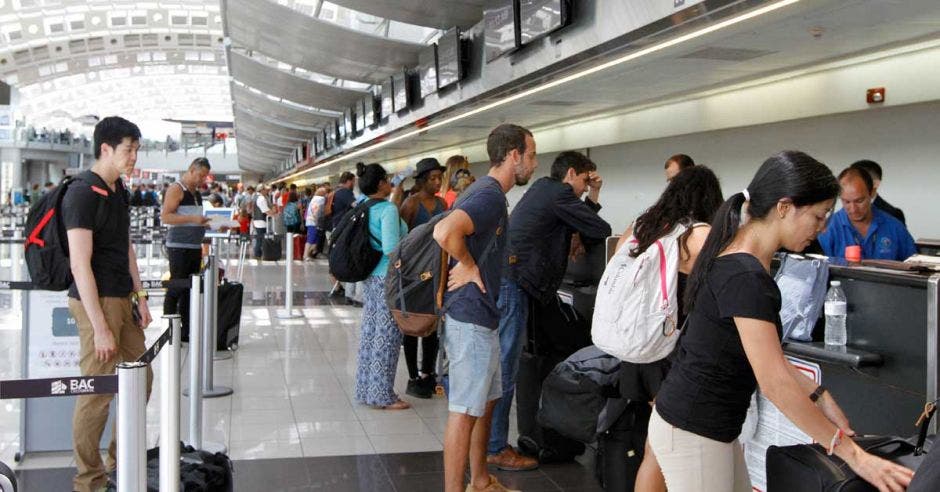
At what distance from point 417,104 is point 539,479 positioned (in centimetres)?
1025

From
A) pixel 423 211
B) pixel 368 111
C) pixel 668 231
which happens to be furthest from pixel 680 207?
pixel 368 111

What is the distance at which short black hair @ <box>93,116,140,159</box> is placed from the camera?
3.95 meters

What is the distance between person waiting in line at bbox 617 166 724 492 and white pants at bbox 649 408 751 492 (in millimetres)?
478

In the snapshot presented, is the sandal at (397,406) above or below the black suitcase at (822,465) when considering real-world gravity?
below

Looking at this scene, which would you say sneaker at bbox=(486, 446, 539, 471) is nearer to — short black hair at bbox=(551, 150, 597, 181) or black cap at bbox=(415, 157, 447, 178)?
short black hair at bbox=(551, 150, 597, 181)

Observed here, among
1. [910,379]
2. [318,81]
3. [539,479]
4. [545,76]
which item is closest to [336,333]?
[545,76]

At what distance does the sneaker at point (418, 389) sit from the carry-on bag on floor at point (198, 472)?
3278 millimetres

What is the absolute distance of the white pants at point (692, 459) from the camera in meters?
2.44

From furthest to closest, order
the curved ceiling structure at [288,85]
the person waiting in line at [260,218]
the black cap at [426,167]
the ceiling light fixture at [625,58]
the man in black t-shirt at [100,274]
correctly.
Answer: the person waiting in line at [260,218] < the curved ceiling structure at [288,85] < the black cap at [426,167] < the ceiling light fixture at [625,58] < the man in black t-shirt at [100,274]

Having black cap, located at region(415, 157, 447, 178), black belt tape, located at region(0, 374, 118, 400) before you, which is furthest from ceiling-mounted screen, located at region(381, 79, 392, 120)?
black belt tape, located at region(0, 374, 118, 400)

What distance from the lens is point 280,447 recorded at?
5273 mm

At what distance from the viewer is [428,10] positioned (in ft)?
34.8

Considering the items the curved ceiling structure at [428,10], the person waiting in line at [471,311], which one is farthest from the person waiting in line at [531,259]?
the curved ceiling structure at [428,10]

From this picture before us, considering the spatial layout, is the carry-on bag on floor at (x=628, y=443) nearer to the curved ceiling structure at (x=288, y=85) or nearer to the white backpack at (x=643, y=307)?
the white backpack at (x=643, y=307)
